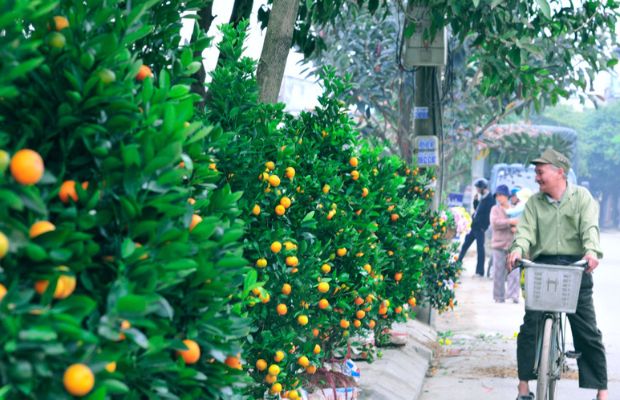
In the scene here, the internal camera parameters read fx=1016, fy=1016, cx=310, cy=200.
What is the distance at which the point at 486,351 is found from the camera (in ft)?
36.7

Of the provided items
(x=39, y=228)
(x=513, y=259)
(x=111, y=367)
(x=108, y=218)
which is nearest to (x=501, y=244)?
(x=513, y=259)

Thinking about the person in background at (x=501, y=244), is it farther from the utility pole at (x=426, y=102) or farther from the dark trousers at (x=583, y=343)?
the dark trousers at (x=583, y=343)

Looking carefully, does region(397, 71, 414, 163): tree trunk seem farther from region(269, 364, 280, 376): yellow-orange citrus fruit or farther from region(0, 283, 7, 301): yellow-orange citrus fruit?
region(0, 283, 7, 301): yellow-orange citrus fruit

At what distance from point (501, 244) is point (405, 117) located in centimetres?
435

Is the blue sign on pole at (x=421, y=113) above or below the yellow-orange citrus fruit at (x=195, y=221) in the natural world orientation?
above

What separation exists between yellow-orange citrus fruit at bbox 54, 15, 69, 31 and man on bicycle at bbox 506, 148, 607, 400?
5.01 meters

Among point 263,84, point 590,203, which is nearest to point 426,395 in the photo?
point 590,203

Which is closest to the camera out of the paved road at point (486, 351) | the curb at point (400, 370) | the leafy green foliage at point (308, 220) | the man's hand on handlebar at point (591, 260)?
the leafy green foliage at point (308, 220)

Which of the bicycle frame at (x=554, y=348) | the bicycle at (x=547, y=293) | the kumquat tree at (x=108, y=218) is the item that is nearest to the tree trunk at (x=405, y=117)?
the bicycle frame at (x=554, y=348)

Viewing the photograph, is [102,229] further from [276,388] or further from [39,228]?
[276,388]

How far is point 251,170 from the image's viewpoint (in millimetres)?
4848

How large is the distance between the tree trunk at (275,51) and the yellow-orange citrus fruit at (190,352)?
365cm

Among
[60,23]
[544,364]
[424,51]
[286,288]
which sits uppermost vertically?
[424,51]

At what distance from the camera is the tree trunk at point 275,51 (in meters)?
6.11
